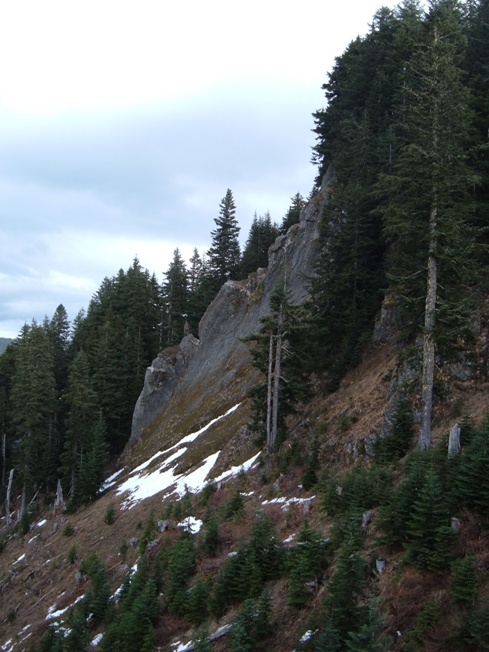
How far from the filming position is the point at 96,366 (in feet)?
176

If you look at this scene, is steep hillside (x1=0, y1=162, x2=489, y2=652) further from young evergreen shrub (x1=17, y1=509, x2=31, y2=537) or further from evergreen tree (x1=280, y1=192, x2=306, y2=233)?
evergreen tree (x1=280, y1=192, x2=306, y2=233)

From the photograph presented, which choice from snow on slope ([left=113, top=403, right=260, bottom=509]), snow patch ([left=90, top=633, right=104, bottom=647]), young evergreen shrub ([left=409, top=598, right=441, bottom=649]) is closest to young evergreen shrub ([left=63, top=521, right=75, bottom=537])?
snow on slope ([left=113, top=403, right=260, bottom=509])

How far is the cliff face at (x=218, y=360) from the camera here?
38.8m

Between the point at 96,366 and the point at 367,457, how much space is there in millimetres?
41152

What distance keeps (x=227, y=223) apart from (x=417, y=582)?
54488mm

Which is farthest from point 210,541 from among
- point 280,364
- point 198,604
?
point 280,364

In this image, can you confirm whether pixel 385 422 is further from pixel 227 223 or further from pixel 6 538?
pixel 227 223

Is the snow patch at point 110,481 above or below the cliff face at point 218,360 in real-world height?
below

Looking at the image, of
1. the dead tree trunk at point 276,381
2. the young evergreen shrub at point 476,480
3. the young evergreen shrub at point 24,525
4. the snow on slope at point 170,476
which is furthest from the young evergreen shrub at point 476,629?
the young evergreen shrub at point 24,525

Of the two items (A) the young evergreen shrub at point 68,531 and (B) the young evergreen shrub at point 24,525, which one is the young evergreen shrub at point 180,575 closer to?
(A) the young evergreen shrub at point 68,531

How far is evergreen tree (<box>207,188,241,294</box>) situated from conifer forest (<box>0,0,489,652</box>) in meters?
21.7

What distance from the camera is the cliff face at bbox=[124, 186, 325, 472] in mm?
38844

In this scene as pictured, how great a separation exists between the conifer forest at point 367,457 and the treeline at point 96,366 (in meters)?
6.12

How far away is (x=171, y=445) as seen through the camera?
39.2 metres
